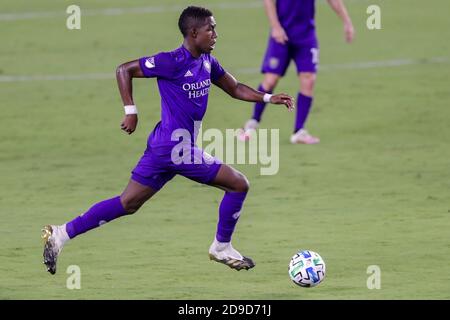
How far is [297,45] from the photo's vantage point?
18188 mm

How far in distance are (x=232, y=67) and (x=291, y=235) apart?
417 inches

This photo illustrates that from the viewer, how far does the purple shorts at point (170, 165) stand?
37.5 ft

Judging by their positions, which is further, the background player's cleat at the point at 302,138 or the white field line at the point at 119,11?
the white field line at the point at 119,11

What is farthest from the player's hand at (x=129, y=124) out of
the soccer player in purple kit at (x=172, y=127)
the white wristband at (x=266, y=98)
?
the white wristband at (x=266, y=98)

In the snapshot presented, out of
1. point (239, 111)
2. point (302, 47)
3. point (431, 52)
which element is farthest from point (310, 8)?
point (431, 52)

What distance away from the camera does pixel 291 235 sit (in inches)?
527

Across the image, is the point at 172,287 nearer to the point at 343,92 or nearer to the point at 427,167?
the point at 427,167

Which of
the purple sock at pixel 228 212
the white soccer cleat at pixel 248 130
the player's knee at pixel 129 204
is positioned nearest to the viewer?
the player's knee at pixel 129 204

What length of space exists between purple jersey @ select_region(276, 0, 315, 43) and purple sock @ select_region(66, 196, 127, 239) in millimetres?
7277

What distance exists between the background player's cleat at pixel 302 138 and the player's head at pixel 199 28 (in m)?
7.07

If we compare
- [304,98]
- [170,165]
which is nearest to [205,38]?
[170,165]

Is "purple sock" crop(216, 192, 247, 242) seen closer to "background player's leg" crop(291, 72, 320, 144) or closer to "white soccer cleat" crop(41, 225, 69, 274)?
"white soccer cleat" crop(41, 225, 69, 274)

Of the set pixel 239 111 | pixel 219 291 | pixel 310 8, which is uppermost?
pixel 310 8

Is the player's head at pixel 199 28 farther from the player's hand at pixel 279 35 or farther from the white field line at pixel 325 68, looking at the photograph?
the white field line at pixel 325 68
